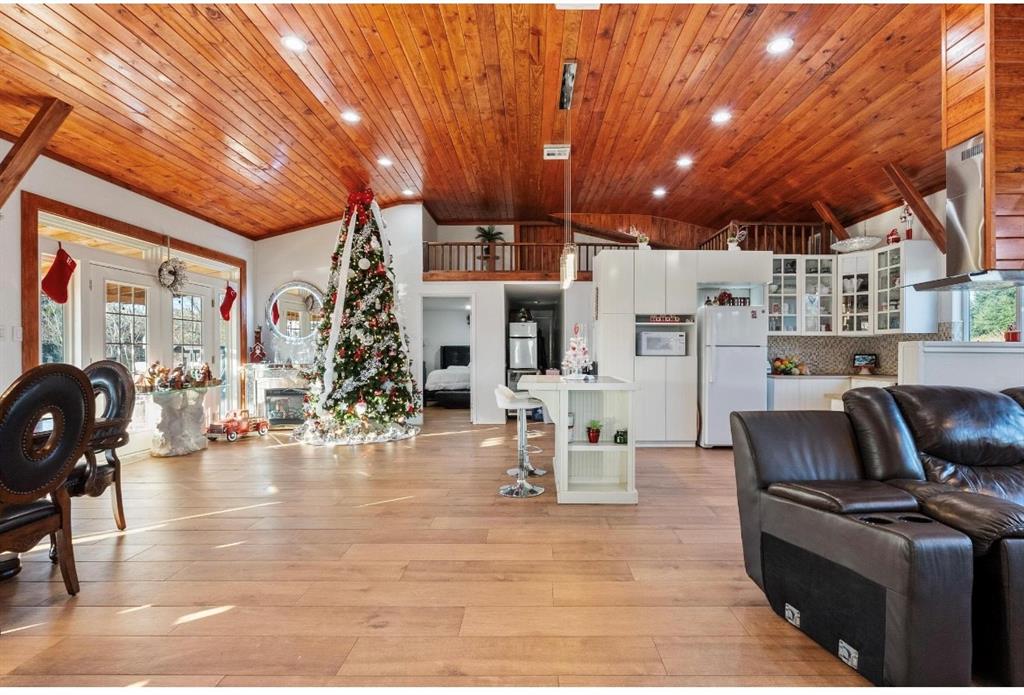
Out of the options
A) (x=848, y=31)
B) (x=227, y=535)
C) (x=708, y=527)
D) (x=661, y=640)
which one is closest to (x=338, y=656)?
(x=661, y=640)

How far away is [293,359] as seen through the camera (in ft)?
24.0

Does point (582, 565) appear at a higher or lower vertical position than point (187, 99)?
lower

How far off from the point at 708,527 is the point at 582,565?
3.44 ft

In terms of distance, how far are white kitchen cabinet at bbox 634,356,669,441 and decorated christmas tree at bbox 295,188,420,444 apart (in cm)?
276

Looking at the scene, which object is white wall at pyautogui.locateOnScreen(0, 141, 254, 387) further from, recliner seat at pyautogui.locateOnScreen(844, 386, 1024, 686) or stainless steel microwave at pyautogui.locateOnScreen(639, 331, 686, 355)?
recliner seat at pyautogui.locateOnScreen(844, 386, 1024, 686)

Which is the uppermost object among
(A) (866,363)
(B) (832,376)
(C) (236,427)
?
(A) (866,363)

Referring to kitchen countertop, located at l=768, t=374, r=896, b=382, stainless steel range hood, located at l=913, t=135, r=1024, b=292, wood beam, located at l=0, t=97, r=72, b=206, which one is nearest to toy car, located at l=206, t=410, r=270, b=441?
wood beam, located at l=0, t=97, r=72, b=206

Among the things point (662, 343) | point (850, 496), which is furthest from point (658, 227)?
point (850, 496)

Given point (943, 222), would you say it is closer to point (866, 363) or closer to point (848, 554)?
point (866, 363)

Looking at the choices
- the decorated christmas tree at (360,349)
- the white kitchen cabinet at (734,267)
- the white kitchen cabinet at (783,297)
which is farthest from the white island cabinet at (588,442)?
the white kitchen cabinet at (783,297)

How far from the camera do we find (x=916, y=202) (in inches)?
191

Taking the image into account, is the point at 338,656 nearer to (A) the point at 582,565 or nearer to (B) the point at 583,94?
(A) the point at 582,565

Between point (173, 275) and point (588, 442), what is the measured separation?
494 centimetres

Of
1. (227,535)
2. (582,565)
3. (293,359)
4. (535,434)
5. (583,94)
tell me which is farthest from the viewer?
(293,359)
